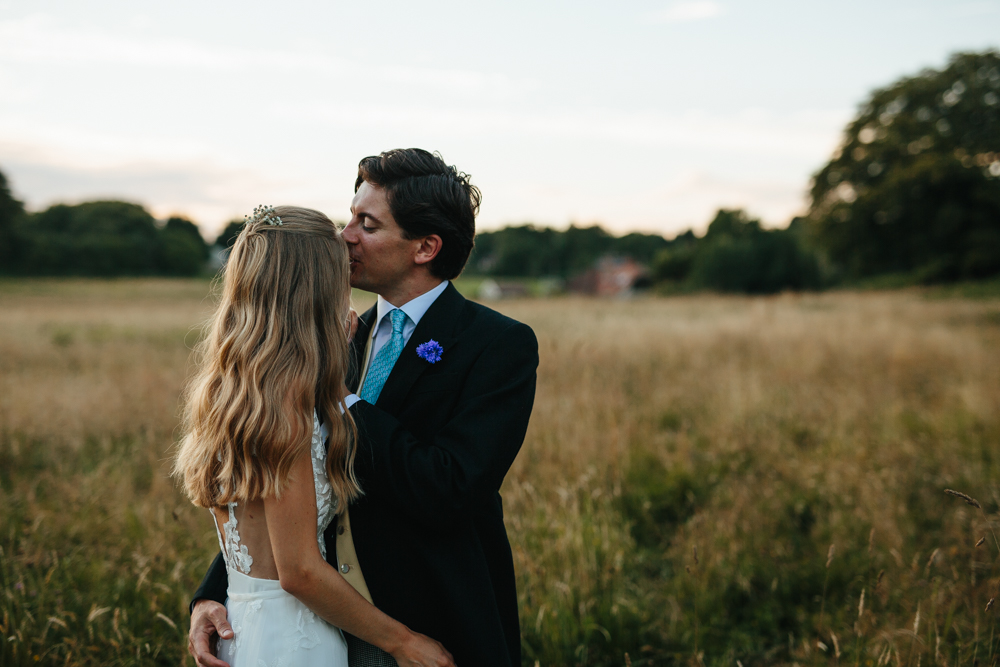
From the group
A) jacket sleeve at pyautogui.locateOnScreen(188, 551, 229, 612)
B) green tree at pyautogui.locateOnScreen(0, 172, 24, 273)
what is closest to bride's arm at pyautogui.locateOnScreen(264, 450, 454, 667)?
jacket sleeve at pyautogui.locateOnScreen(188, 551, 229, 612)

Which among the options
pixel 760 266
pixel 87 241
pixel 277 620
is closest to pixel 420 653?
pixel 277 620

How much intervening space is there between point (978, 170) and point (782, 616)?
108ft

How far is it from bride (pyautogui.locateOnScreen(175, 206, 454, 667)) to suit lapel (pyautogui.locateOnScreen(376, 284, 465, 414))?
0.62 ft

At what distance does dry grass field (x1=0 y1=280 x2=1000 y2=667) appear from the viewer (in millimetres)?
2893

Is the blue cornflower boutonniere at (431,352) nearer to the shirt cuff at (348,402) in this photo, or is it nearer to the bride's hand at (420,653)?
the shirt cuff at (348,402)

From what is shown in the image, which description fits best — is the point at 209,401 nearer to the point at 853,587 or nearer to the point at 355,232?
the point at 355,232

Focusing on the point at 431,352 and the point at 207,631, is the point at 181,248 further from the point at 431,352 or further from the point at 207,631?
the point at 431,352

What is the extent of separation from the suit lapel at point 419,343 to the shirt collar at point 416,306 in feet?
0.08

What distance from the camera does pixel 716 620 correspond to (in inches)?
128

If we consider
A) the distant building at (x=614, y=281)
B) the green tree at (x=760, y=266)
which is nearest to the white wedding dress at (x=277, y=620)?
the green tree at (x=760, y=266)

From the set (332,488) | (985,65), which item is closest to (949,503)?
(332,488)

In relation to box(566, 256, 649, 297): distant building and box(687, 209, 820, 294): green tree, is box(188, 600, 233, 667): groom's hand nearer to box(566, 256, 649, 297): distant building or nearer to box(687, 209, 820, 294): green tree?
box(687, 209, 820, 294): green tree

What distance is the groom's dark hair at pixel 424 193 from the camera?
1.76m

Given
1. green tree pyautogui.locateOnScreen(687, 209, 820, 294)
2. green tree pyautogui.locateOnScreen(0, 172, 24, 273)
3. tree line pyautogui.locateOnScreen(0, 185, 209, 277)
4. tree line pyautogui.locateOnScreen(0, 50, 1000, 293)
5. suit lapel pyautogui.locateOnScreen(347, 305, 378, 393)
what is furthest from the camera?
green tree pyautogui.locateOnScreen(687, 209, 820, 294)
